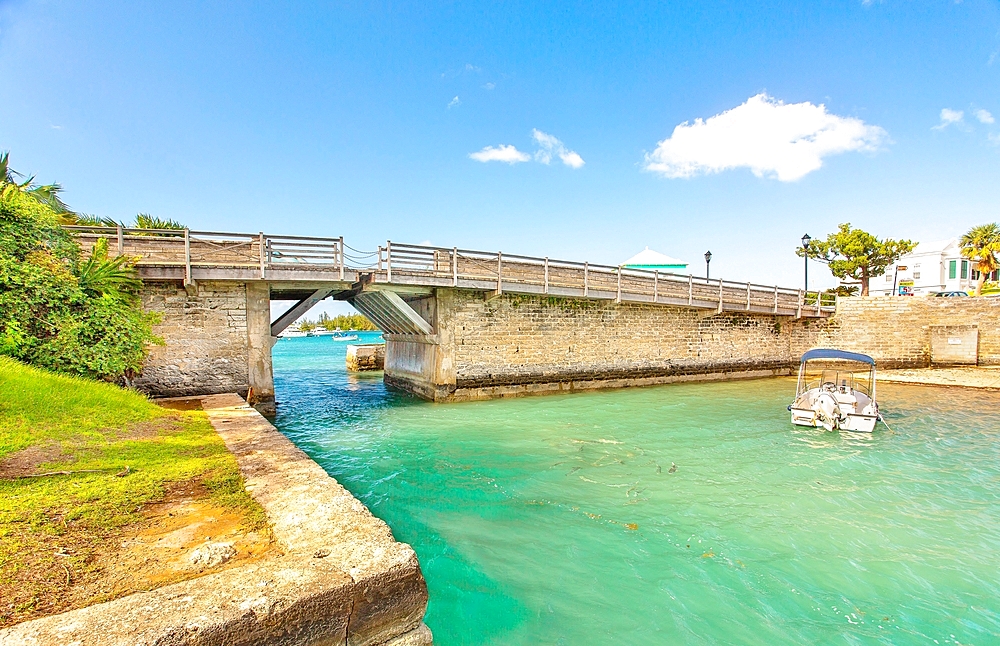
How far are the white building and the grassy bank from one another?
57.0 m

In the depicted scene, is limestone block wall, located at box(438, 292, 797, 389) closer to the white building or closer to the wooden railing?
the wooden railing

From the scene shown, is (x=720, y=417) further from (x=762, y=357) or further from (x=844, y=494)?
(x=762, y=357)

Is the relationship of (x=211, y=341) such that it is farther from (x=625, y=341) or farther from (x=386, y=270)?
(x=625, y=341)

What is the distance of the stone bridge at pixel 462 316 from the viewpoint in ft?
38.7

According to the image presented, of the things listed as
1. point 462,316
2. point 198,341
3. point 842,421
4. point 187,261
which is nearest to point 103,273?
point 187,261

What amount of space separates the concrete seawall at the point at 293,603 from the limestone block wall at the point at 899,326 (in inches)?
1095

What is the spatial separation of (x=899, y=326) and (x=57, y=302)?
34094 millimetres

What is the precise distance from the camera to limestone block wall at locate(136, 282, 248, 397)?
1157 cm

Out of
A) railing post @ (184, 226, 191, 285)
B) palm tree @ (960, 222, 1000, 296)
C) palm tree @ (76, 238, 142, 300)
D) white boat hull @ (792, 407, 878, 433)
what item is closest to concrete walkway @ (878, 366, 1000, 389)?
white boat hull @ (792, 407, 878, 433)

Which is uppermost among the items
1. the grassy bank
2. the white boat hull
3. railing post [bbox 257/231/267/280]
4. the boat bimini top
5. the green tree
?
the green tree

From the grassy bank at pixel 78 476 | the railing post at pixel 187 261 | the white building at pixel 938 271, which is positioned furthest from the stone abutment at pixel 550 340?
the white building at pixel 938 271

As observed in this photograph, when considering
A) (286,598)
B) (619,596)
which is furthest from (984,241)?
(286,598)

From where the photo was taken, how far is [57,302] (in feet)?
27.5

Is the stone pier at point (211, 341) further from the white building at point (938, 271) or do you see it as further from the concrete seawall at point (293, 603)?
the white building at point (938, 271)
